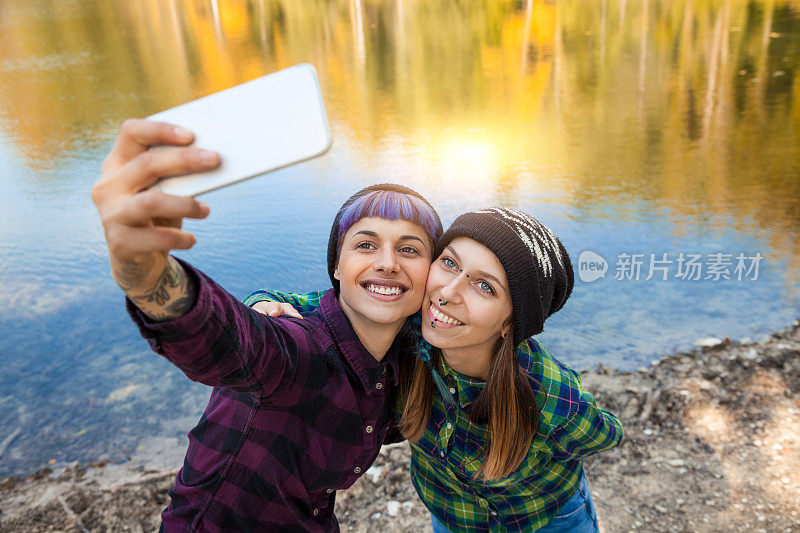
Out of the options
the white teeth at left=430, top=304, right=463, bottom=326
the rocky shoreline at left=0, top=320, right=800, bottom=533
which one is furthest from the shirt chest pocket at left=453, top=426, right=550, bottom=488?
the rocky shoreline at left=0, top=320, right=800, bottom=533

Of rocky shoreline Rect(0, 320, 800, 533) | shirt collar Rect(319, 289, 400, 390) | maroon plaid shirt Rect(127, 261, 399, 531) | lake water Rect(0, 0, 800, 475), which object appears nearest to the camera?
maroon plaid shirt Rect(127, 261, 399, 531)

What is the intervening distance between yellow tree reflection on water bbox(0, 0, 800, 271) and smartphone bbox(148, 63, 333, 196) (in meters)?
3.96

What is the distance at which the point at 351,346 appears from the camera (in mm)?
1272

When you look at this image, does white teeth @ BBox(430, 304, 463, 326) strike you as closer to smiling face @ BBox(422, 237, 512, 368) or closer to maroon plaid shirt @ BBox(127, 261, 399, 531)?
smiling face @ BBox(422, 237, 512, 368)

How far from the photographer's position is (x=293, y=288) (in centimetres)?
389

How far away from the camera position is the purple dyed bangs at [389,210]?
1.34 m

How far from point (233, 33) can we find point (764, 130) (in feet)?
18.8

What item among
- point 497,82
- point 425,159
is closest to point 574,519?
point 425,159

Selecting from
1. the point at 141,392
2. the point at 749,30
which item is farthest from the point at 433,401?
the point at 749,30

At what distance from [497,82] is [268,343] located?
226 inches

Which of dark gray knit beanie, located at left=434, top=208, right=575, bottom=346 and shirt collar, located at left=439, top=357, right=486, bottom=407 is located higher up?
dark gray knit beanie, located at left=434, top=208, right=575, bottom=346

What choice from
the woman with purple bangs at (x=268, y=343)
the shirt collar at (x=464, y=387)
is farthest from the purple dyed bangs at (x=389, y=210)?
the shirt collar at (x=464, y=387)

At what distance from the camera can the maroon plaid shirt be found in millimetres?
1097

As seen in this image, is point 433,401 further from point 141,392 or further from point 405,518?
point 141,392
